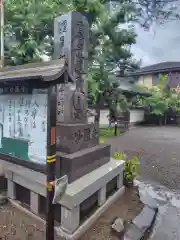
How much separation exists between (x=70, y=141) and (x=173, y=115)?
19.4 metres

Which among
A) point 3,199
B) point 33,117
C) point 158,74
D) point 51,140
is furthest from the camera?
point 158,74

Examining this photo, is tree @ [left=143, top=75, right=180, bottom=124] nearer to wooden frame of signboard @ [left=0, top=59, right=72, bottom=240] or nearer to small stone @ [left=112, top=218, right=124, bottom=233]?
small stone @ [left=112, top=218, right=124, bottom=233]

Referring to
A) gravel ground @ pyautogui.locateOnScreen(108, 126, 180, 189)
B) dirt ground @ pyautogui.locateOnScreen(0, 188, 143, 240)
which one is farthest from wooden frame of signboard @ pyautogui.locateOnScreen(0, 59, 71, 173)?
gravel ground @ pyautogui.locateOnScreen(108, 126, 180, 189)

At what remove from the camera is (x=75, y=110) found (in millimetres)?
3689

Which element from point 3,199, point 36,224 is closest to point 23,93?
point 36,224

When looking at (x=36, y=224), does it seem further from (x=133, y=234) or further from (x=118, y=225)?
(x=133, y=234)

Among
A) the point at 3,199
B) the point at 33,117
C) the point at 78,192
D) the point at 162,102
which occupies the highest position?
the point at 162,102

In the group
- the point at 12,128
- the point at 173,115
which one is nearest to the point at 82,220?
the point at 12,128

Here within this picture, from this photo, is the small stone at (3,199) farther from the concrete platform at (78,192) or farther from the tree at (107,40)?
the tree at (107,40)

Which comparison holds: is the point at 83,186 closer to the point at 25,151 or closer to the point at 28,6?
the point at 25,151

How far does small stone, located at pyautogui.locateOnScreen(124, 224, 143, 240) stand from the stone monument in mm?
1065

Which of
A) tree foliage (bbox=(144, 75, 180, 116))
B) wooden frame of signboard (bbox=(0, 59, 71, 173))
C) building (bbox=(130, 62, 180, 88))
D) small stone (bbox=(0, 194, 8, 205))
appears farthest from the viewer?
building (bbox=(130, 62, 180, 88))

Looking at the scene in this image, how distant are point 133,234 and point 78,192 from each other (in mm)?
996

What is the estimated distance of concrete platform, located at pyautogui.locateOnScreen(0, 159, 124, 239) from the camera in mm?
2863
